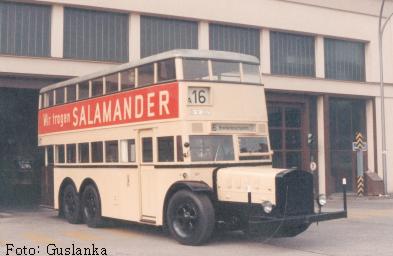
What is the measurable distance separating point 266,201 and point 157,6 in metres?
14.1

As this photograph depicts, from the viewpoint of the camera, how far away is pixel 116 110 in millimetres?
13930

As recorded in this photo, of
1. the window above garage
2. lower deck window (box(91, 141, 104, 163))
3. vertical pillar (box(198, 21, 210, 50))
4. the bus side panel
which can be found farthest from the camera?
the window above garage

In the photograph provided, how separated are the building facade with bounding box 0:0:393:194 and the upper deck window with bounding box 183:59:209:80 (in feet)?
32.2

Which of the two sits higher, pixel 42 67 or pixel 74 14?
pixel 74 14

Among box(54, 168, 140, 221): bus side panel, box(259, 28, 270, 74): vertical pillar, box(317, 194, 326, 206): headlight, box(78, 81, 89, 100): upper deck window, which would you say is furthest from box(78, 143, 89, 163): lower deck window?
box(259, 28, 270, 74): vertical pillar

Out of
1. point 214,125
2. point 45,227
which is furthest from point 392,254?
point 45,227

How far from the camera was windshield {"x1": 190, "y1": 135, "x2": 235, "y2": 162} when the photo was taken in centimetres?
1180

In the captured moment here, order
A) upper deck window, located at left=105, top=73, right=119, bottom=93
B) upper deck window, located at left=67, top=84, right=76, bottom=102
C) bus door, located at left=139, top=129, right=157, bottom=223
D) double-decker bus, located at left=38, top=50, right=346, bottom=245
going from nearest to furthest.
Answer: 1. double-decker bus, located at left=38, top=50, right=346, bottom=245
2. bus door, located at left=139, top=129, right=157, bottom=223
3. upper deck window, located at left=105, top=73, right=119, bottom=93
4. upper deck window, located at left=67, top=84, right=76, bottom=102

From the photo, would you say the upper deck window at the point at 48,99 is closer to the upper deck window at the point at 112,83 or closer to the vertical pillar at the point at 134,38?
the upper deck window at the point at 112,83

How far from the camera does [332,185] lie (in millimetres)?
28344

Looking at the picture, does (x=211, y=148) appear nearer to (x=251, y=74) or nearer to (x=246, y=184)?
(x=246, y=184)

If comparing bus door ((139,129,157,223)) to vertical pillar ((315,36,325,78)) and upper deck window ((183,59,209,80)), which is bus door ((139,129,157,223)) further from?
vertical pillar ((315,36,325,78))

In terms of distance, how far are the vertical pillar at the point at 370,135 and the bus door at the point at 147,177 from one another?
19.2 metres

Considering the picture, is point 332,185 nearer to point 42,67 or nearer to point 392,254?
point 42,67
